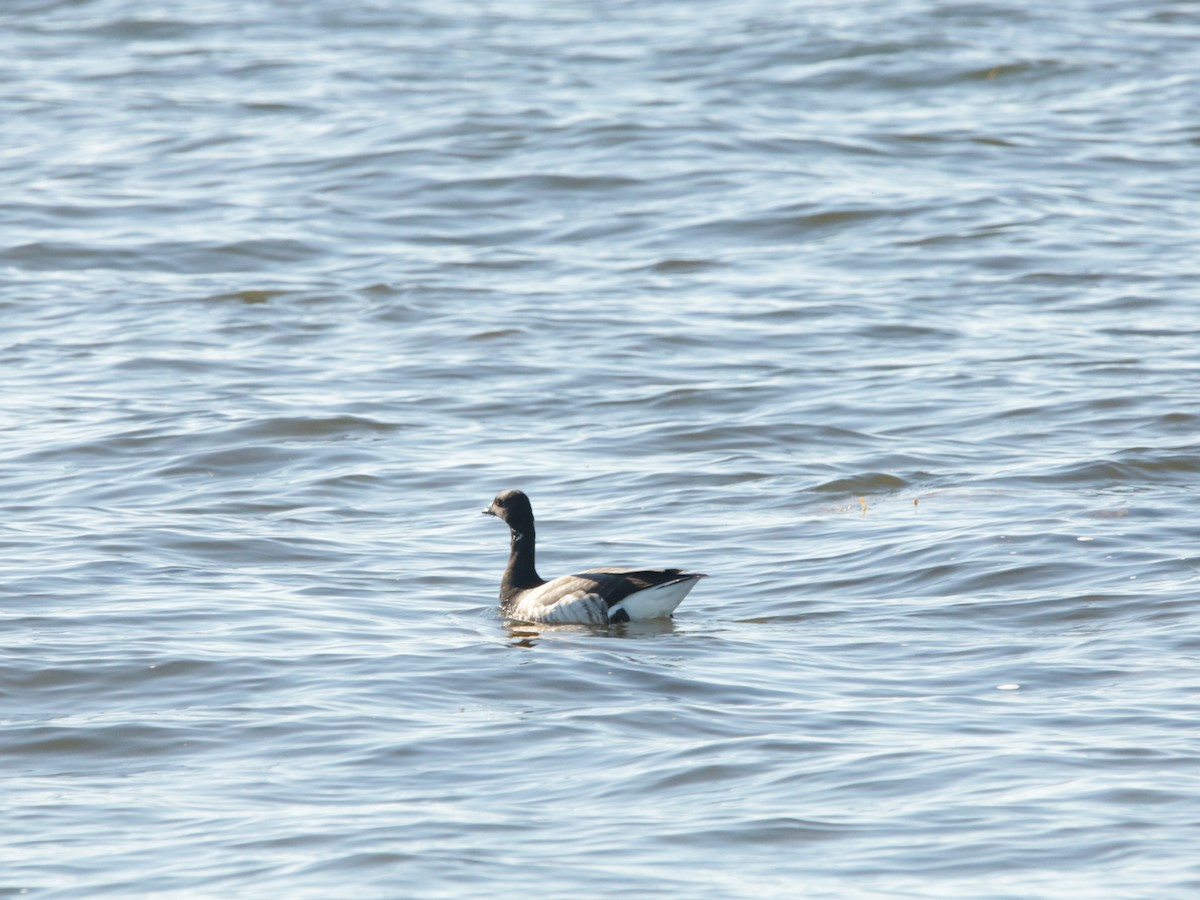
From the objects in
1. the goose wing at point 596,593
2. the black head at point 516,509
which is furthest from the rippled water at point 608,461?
the black head at point 516,509

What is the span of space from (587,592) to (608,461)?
3438mm

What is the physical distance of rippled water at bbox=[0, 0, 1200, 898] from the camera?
6996mm

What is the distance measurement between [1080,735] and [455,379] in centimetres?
856

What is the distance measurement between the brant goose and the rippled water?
0.13 m

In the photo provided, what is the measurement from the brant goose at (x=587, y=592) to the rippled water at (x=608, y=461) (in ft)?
0.44

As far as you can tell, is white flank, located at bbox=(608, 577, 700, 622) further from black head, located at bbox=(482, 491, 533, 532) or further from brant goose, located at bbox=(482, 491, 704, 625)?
black head, located at bbox=(482, 491, 533, 532)

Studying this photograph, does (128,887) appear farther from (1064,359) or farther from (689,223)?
(689,223)

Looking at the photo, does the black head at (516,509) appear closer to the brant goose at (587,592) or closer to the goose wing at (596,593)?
the brant goose at (587,592)

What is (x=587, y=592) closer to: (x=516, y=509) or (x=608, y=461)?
(x=516, y=509)

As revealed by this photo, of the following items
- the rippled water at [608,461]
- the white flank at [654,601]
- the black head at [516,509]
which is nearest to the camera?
the rippled water at [608,461]

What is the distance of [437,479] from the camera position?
12859 millimetres

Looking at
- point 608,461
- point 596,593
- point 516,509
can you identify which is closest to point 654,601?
point 596,593

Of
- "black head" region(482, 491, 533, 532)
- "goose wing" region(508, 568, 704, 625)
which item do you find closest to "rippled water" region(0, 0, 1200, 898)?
"goose wing" region(508, 568, 704, 625)

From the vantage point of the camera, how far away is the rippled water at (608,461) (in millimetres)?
6996
